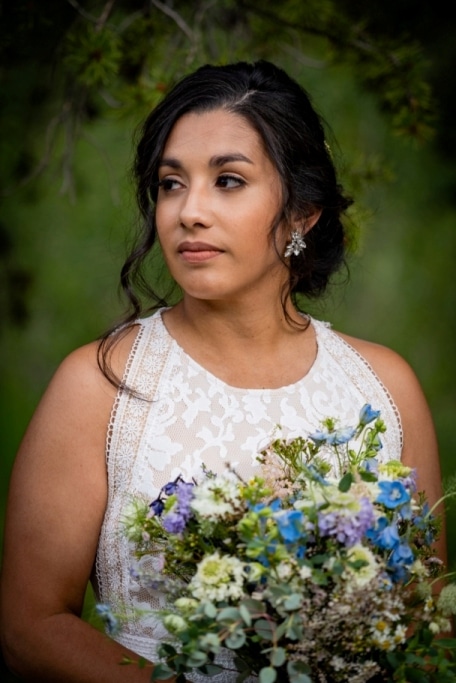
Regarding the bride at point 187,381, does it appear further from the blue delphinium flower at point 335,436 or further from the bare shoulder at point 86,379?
the blue delphinium flower at point 335,436

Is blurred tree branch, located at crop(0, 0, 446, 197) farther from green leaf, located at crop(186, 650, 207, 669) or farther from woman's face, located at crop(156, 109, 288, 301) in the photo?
green leaf, located at crop(186, 650, 207, 669)

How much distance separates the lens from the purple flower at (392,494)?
1.85 m

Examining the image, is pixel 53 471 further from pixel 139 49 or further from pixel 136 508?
pixel 139 49

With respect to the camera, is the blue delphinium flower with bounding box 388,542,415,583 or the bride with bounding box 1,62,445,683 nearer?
the blue delphinium flower with bounding box 388,542,415,583

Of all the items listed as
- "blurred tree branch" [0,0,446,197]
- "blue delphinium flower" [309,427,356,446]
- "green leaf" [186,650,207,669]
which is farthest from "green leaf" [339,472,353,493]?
"blurred tree branch" [0,0,446,197]

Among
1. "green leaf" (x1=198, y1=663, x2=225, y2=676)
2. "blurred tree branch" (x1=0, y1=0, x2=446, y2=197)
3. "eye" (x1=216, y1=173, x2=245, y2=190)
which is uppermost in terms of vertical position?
"blurred tree branch" (x1=0, y1=0, x2=446, y2=197)

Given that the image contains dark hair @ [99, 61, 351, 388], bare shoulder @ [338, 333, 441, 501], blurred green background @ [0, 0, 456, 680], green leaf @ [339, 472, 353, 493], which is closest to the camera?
green leaf @ [339, 472, 353, 493]

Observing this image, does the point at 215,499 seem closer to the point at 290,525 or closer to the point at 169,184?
the point at 290,525

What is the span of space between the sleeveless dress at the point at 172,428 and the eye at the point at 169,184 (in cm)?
40

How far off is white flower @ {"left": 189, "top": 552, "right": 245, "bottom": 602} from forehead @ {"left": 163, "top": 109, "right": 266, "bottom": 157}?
1.15 metres

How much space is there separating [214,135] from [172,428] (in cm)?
76

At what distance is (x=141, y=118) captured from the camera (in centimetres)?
335

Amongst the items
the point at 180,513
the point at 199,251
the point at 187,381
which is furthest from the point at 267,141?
the point at 180,513

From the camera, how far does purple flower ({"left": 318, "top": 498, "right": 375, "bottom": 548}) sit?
1.76 meters
